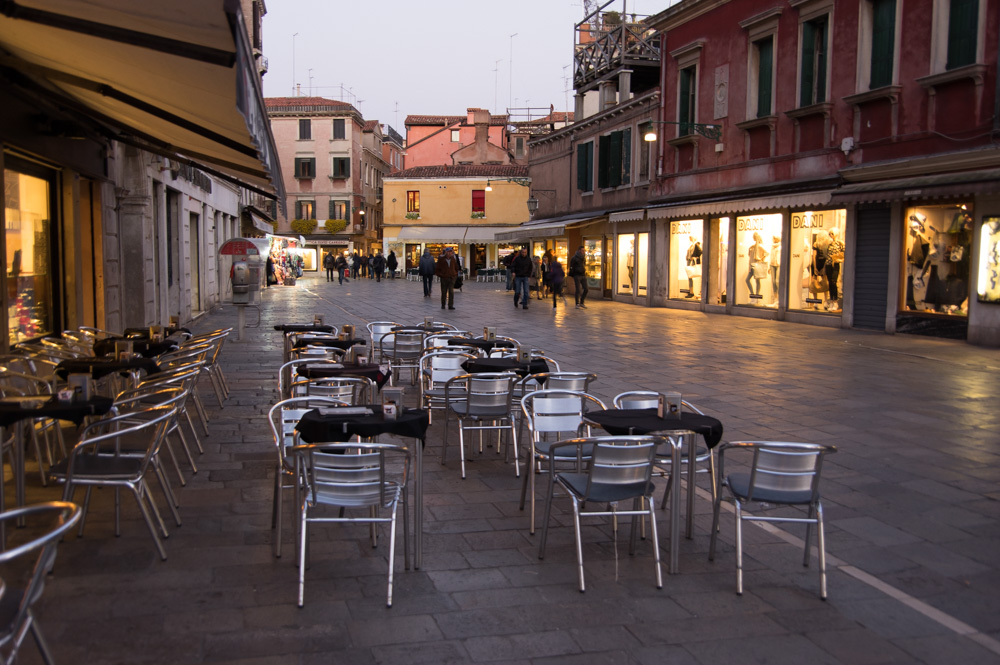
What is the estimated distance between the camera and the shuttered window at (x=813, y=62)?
56.1 feet

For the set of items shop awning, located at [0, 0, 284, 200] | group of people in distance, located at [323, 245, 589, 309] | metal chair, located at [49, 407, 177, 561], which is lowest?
metal chair, located at [49, 407, 177, 561]

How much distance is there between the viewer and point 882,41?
15.4 m

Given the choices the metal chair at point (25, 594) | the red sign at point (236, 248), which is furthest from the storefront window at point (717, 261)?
the metal chair at point (25, 594)

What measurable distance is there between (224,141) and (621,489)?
5.22 meters

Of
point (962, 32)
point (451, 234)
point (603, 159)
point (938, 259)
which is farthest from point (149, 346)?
point (451, 234)

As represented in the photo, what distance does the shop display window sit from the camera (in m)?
13.3

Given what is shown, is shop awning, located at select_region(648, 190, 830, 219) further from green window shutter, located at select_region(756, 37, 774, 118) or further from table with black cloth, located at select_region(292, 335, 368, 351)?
table with black cloth, located at select_region(292, 335, 368, 351)

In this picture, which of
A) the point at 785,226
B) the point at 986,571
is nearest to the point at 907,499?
the point at 986,571

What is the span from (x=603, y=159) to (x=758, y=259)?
935 cm

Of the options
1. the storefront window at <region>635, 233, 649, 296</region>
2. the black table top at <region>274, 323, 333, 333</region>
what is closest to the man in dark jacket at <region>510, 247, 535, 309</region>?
the storefront window at <region>635, 233, 649, 296</region>

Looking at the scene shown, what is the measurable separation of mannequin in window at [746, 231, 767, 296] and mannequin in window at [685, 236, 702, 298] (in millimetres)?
2116

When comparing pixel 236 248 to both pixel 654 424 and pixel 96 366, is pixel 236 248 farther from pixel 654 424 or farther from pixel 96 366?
pixel 654 424

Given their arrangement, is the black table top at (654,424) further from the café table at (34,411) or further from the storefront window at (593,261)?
the storefront window at (593,261)

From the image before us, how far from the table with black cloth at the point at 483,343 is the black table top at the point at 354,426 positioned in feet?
11.8
